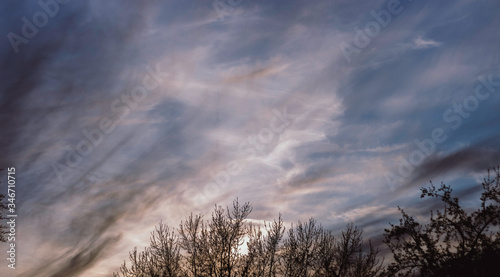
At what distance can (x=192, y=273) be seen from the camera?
3316 cm

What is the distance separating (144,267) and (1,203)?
48.3 feet

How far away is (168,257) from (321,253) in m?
16.7

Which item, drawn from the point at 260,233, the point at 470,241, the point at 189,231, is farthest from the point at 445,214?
the point at 189,231

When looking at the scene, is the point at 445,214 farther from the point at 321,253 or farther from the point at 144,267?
the point at 144,267

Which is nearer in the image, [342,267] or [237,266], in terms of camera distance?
[237,266]

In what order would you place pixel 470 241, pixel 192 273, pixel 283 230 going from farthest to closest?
pixel 283 230, pixel 192 273, pixel 470 241

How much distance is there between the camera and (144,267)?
1346 inches

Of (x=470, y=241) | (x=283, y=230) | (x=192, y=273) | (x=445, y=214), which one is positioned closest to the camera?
(x=470, y=241)

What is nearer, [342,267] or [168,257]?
[168,257]

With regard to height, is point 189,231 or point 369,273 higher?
point 189,231

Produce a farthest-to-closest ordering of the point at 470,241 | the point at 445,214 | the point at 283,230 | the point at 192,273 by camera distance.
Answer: the point at 283,230 → the point at 192,273 → the point at 445,214 → the point at 470,241

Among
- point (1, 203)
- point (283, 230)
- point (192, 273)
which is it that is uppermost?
point (1, 203)

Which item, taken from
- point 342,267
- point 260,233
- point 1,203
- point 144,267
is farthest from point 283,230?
point 1,203

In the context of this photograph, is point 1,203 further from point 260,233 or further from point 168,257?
point 260,233
